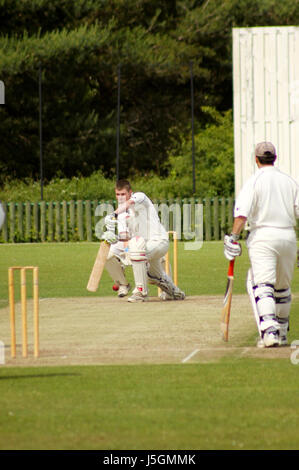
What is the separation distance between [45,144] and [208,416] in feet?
109

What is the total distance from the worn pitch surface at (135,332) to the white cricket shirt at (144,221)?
904 mm

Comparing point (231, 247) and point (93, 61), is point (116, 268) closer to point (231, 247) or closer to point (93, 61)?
point (231, 247)

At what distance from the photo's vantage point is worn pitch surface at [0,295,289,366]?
9531 mm

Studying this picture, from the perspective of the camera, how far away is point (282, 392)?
304 inches

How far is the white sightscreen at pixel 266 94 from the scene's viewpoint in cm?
3102

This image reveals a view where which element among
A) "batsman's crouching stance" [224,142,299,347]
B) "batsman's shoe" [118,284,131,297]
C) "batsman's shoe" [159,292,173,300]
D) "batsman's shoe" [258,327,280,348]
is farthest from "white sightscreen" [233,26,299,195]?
"batsman's shoe" [258,327,280,348]

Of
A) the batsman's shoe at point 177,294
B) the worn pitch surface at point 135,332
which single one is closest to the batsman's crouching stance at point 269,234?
the worn pitch surface at point 135,332

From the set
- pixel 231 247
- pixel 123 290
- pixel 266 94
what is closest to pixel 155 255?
pixel 123 290

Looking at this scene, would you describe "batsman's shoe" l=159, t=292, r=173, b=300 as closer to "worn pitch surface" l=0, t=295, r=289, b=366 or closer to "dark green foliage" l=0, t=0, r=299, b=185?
"worn pitch surface" l=0, t=295, r=289, b=366

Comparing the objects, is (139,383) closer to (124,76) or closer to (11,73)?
(11,73)

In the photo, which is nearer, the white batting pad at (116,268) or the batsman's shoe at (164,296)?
the batsman's shoe at (164,296)

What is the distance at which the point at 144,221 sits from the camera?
14539 mm

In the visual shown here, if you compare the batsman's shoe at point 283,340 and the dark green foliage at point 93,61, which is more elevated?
the dark green foliage at point 93,61

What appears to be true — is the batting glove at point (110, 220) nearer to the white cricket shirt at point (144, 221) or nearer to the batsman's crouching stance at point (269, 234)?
the white cricket shirt at point (144, 221)
